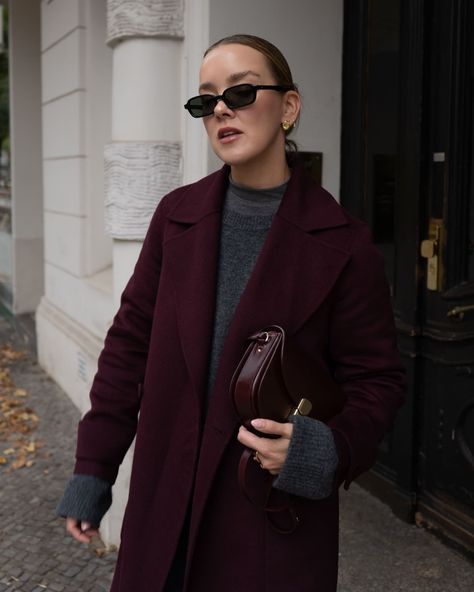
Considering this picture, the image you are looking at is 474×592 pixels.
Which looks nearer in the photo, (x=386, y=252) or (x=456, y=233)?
(x=456, y=233)

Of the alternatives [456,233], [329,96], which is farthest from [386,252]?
[329,96]

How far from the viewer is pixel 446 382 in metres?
3.68

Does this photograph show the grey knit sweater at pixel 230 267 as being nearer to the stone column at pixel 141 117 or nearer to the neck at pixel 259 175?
the neck at pixel 259 175

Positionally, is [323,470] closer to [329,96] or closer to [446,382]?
[446,382]

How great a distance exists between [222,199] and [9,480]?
345cm

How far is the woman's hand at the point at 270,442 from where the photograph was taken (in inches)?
64.7

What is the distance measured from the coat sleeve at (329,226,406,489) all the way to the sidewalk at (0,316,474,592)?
186cm

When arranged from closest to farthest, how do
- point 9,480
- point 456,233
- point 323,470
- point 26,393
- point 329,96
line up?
point 323,470
point 456,233
point 329,96
point 9,480
point 26,393

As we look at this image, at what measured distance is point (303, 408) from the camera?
5.62ft

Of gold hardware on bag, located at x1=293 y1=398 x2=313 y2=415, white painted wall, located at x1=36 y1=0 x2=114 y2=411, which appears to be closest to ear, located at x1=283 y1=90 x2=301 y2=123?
gold hardware on bag, located at x1=293 y1=398 x2=313 y2=415

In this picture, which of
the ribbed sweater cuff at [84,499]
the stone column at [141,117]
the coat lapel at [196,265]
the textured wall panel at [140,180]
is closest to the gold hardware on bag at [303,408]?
the coat lapel at [196,265]

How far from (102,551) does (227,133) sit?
2.67 meters

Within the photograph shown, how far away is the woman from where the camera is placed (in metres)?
1.82

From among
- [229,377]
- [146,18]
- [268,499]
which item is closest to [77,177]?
[146,18]
